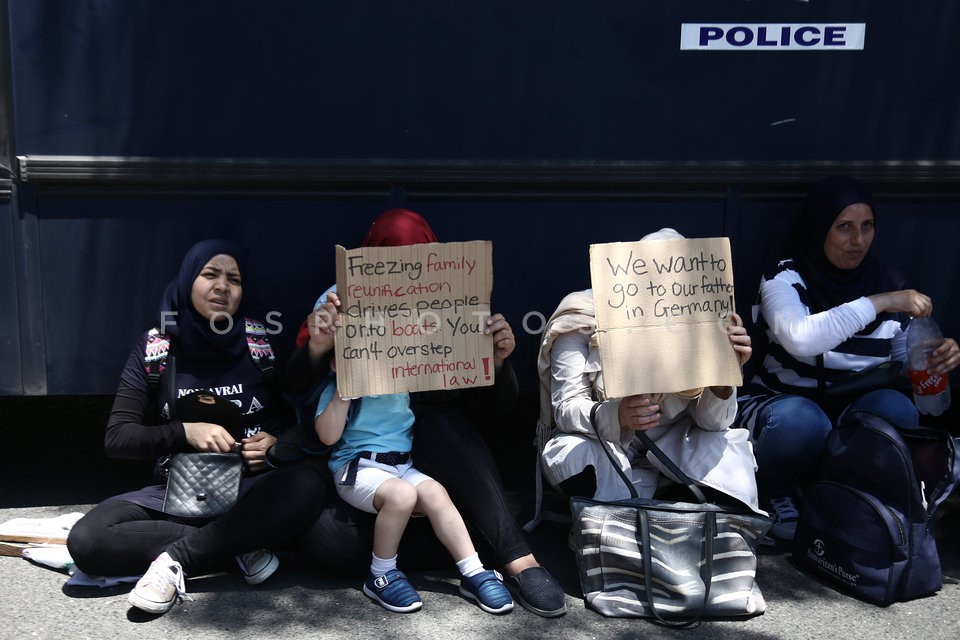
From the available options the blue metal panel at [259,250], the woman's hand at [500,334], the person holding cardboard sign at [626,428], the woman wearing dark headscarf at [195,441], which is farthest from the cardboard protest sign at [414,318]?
the blue metal panel at [259,250]

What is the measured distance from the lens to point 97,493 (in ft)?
12.4

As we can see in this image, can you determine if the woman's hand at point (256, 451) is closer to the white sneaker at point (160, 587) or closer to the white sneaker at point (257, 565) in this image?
the white sneaker at point (257, 565)

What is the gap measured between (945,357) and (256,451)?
235 centimetres

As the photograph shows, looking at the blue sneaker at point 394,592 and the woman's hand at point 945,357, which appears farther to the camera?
the woman's hand at point 945,357

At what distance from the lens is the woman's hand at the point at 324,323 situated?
3.03 metres

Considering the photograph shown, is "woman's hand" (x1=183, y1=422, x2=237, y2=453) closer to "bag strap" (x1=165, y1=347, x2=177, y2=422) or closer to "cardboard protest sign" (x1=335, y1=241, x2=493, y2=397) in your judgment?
"bag strap" (x1=165, y1=347, x2=177, y2=422)

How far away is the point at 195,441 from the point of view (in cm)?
318

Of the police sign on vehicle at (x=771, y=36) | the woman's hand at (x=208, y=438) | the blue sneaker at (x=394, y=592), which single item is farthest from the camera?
the police sign on vehicle at (x=771, y=36)

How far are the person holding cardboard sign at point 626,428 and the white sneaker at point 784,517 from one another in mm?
459

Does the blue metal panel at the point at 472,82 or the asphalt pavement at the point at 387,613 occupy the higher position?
the blue metal panel at the point at 472,82

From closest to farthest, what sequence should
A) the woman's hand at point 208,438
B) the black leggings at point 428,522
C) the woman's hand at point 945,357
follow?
1. the black leggings at point 428,522
2. the woman's hand at point 208,438
3. the woman's hand at point 945,357

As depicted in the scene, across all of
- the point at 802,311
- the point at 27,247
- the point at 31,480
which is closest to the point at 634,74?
the point at 802,311

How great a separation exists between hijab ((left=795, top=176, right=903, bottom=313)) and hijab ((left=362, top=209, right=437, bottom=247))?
4.46 ft

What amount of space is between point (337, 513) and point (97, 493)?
3.86 feet
